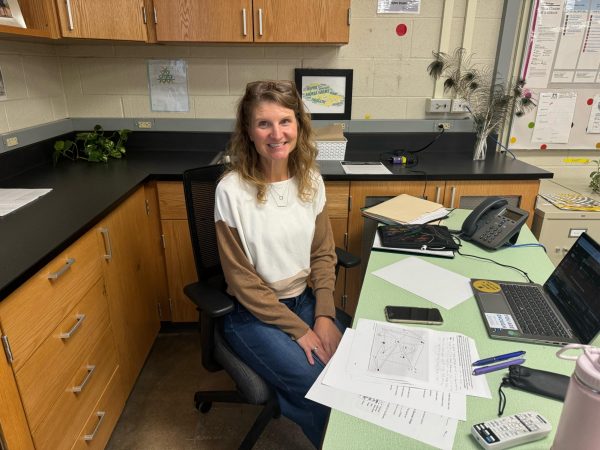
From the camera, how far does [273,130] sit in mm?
1378

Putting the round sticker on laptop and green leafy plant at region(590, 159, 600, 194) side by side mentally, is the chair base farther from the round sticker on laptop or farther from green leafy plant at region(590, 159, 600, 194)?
green leafy plant at region(590, 159, 600, 194)

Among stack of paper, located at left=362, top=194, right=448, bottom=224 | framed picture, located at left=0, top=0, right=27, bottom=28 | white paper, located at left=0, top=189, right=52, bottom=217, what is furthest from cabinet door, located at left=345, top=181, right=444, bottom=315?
framed picture, located at left=0, top=0, right=27, bottom=28

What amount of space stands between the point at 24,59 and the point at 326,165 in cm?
163

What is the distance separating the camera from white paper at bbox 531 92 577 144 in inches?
100

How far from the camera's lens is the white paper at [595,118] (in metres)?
2.55

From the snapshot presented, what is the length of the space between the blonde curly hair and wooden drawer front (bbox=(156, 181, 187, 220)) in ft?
2.46

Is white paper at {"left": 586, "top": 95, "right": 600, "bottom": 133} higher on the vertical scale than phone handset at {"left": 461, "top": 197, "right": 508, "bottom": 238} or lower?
higher

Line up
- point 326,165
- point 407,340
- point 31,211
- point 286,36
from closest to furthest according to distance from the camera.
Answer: point 407,340 → point 31,211 → point 286,36 → point 326,165

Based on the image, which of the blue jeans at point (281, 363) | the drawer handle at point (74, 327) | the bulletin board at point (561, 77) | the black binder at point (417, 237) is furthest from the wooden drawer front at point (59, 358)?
the bulletin board at point (561, 77)

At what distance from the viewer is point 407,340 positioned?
1065mm

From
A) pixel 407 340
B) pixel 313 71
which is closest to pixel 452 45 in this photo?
pixel 313 71

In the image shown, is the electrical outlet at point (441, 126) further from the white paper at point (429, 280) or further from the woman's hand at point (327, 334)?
the woman's hand at point (327, 334)

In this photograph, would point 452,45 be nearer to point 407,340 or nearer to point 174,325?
point 407,340

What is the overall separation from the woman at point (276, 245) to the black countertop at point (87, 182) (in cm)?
51
